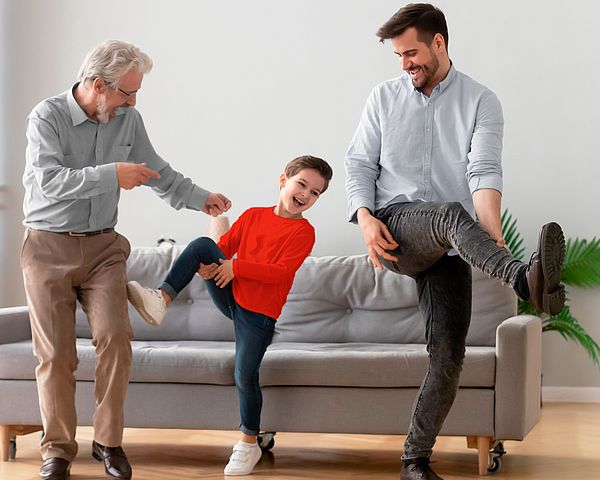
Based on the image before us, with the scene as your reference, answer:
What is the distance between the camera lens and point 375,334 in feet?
13.7

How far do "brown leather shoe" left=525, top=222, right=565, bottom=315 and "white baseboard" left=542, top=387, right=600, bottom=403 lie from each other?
9.55 feet

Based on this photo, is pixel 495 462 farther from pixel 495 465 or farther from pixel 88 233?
pixel 88 233

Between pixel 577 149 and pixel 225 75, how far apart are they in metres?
1.97

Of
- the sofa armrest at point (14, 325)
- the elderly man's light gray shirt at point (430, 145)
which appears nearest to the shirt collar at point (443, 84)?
the elderly man's light gray shirt at point (430, 145)

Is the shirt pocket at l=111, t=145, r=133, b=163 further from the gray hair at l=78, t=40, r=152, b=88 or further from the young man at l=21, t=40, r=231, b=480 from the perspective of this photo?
the gray hair at l=78, t=40, r=152, b=88

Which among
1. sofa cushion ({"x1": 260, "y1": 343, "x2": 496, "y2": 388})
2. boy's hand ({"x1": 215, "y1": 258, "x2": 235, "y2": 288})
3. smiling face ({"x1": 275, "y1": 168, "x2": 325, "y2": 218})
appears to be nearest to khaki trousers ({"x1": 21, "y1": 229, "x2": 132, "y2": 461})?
boy's hand ({"x1": 215, "y1": 258, "x2": 235, "y2": 288})

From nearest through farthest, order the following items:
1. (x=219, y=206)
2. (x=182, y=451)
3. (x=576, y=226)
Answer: (x=219, y=206)
(x=182, y=451)
(x=576, y=226)

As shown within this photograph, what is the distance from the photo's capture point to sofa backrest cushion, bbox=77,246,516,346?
4090 millimetres

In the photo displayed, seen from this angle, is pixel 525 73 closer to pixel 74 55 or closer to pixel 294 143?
pixel 294 143

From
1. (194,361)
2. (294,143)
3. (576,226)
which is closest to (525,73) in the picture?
(576,226)

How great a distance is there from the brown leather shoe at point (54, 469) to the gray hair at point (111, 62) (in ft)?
4.19

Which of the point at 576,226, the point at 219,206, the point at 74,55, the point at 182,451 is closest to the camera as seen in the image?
the point at 219,206

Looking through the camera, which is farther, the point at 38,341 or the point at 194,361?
the point at 194,361

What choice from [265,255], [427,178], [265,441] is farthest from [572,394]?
[427,178]
